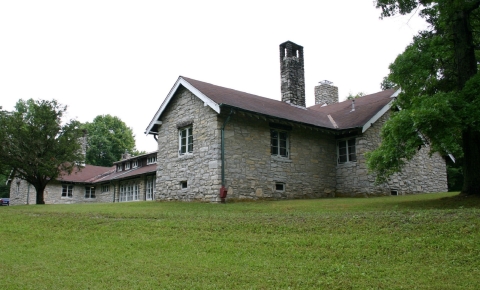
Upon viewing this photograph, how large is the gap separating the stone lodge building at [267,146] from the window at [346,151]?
0.05m

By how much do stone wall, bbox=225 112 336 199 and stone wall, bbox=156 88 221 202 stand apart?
59cm

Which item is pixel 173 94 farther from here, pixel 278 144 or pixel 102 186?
pixel 102 186

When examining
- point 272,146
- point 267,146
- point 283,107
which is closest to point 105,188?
point 283,107

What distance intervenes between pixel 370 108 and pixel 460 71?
858 centimetres

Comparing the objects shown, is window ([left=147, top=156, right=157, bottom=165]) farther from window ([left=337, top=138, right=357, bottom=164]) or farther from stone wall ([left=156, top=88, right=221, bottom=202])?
window ([left=337, top=138, right=357, bottom=164])

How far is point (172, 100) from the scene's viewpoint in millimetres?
20047

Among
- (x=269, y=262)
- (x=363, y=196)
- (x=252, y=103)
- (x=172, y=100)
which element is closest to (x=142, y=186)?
(x=172, y=100)

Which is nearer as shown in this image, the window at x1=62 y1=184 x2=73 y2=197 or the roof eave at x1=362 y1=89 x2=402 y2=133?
the roof eave at x1=362 y1=89 x2=402 y2=133

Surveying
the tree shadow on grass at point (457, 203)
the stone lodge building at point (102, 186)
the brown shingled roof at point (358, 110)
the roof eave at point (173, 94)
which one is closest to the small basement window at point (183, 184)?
the roof eave at point (173, 94)

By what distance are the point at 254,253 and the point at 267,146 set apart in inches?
433

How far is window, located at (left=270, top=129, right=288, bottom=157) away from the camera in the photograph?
1880 cm

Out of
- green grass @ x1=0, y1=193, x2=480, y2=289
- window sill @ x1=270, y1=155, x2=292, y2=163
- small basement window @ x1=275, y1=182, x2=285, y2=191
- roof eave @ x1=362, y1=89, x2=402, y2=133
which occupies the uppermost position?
roof eave @ x1=362, y1=89, x2=402, y2=133

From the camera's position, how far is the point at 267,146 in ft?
60.4

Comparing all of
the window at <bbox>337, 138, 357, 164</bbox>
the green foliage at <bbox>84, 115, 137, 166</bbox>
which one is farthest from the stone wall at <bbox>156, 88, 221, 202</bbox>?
the green foliage at <bbox>84, 115, 137, 166</bbox>
